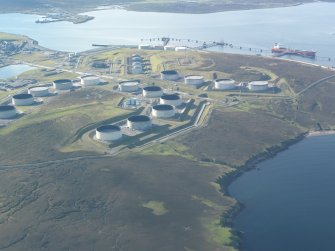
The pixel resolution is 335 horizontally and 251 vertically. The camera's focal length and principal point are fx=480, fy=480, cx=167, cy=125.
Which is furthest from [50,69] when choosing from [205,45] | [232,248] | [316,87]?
[232,248]

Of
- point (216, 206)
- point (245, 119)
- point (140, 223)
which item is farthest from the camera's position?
point (245, 119)

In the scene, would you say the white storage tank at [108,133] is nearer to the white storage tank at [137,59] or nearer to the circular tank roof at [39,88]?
the circular tank roof at [39,88]

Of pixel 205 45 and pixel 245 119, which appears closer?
pixel 245 119

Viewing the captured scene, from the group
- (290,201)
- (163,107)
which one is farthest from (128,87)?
(290,201)

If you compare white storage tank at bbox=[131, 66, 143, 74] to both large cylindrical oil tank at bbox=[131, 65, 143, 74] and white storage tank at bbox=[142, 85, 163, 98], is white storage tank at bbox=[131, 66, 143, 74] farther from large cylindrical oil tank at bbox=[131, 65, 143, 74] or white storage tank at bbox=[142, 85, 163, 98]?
white storage tank at bbox=[142, 85, 163, 98]

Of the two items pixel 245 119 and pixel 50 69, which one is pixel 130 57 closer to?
pixel 50 69

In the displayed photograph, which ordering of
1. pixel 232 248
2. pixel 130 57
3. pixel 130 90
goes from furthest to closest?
pixel 130 57, pixel 130 90, pixel 232 248
